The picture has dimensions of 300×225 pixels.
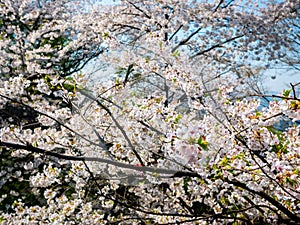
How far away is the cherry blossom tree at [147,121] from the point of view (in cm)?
187

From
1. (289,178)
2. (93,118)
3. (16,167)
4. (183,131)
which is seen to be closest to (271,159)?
(289,178)

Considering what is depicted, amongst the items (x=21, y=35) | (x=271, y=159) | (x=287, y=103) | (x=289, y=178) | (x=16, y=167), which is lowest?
(x=289, y=178)

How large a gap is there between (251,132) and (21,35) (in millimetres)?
6653

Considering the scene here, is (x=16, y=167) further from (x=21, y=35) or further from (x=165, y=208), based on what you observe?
(x=165, y=208)

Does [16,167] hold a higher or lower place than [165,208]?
higher

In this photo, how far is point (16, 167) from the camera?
6.34m

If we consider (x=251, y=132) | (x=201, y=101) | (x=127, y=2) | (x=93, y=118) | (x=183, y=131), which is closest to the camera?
(x=183, y=131)

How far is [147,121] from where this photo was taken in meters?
2.72

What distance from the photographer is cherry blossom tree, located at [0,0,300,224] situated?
1.87m

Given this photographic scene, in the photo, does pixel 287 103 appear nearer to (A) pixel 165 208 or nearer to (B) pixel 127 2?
(A) pixel 165 208

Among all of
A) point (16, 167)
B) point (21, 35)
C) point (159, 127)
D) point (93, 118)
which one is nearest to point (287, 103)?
point (159, 127)

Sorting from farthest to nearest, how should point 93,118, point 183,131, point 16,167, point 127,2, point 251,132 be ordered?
point 127,2 → point 16,167 → point 93,118 → point 251,132 → point 183,131

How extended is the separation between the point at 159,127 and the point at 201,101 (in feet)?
1.46

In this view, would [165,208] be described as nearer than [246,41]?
Yes
